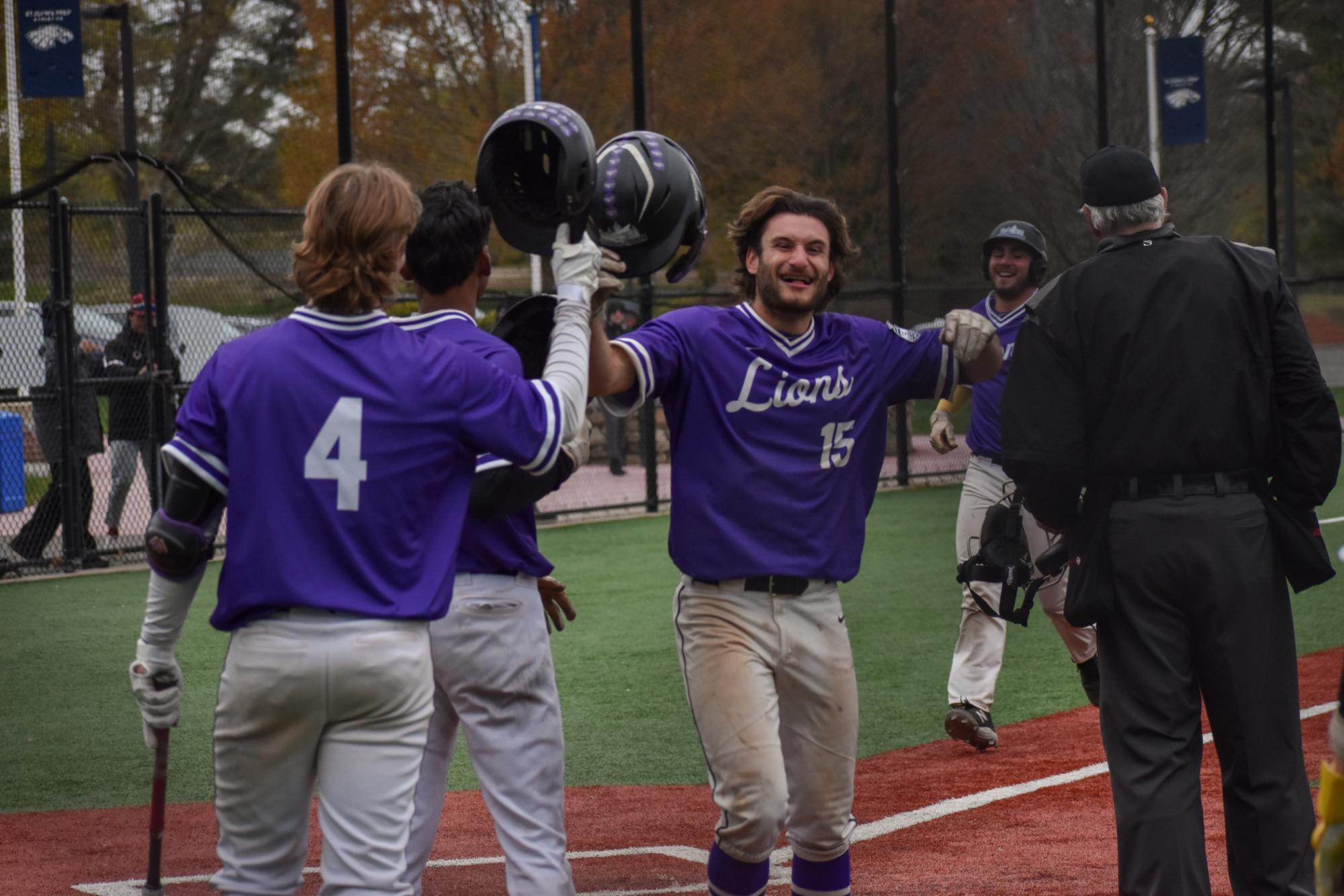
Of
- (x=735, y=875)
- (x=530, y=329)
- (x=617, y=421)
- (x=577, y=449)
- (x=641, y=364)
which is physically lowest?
(x=735, y=875)

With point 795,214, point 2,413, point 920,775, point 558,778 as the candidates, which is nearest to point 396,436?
point 558,778

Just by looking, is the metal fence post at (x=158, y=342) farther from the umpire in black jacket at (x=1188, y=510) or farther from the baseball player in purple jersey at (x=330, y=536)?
the baseball player in purple jersey at (x=330, y=536)

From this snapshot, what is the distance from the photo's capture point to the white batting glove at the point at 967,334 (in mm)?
4566

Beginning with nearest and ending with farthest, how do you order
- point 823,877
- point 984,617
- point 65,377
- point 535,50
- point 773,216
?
point 823,877, point 773,216, point 984,617, point 65,377, point 535,50

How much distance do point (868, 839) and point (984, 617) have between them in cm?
186

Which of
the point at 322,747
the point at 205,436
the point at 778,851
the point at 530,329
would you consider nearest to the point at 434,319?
the point at 530,329

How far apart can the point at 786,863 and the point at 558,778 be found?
1369mm

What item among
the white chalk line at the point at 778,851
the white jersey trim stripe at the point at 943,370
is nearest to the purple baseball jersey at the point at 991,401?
the white chalk line at the point at 778,851

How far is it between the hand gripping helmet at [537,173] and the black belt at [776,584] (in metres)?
1.06

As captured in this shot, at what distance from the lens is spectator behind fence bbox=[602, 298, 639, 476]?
18391 mm

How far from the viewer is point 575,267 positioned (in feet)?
12.6

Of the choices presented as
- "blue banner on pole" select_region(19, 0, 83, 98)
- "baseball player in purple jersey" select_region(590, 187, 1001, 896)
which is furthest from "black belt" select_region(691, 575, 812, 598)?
"blue banner on pole" select_region(19, 0, 83, 98)

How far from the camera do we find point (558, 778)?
4332 millimetres

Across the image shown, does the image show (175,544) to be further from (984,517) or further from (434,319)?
(984,517)
